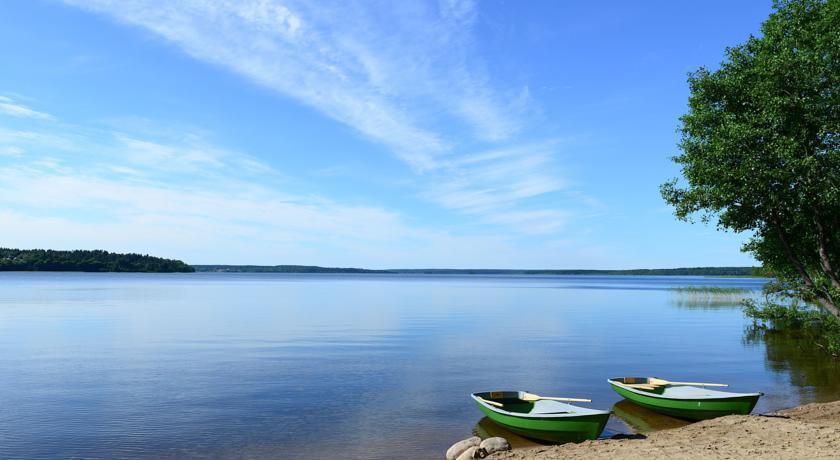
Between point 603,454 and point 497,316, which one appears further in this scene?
point 497,316

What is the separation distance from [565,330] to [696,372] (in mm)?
21066

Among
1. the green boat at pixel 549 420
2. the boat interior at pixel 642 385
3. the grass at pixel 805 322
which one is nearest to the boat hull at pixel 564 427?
the green boat at pixel 549 420

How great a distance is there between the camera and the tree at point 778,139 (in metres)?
23.8

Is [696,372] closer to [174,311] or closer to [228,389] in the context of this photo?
[228,389]

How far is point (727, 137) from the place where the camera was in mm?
25531

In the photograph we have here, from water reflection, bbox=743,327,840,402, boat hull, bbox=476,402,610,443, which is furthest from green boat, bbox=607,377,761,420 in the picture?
water reflection, bbox=743,327,840,402

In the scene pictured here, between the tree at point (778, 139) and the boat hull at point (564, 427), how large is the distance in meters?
13.8

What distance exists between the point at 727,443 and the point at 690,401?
407 cm

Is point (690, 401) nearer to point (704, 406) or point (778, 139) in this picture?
point (704, 406)

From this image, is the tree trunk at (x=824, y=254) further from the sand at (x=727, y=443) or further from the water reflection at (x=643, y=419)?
the water reflection at (x=643, y=419)

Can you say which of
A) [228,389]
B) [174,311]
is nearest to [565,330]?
[228,389]

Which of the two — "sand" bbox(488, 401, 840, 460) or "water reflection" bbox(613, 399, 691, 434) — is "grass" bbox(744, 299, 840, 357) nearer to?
"water reflection" bbox(613, 399, 691, 434)

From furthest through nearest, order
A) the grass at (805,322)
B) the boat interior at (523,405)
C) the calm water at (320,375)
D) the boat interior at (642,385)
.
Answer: the grass at (805,322)
the boat interior at (642,385)
the calm water at (320,375)
the boat interior at (523,405)

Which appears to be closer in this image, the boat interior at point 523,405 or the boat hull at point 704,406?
the boat interior at point 523,405
